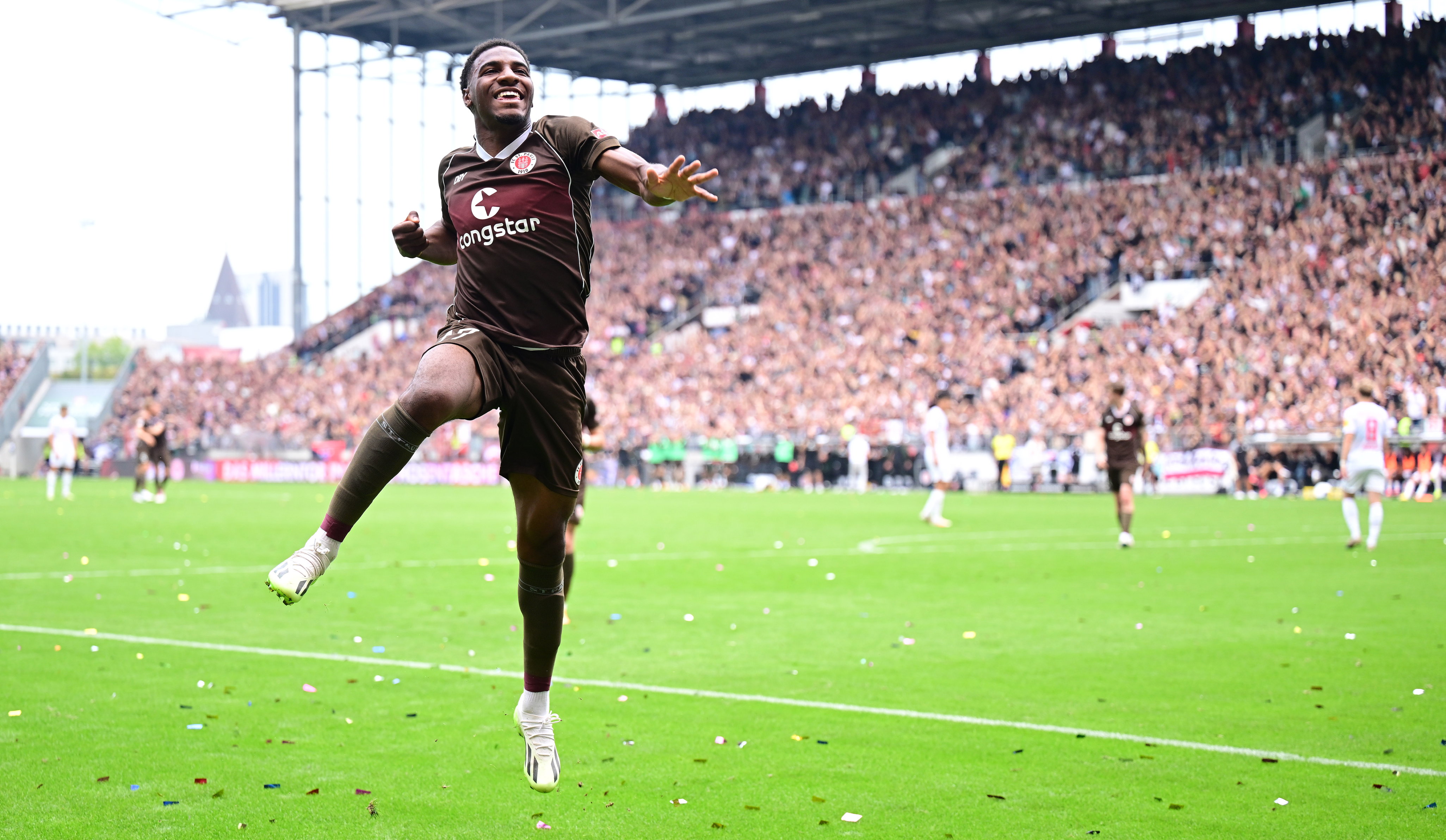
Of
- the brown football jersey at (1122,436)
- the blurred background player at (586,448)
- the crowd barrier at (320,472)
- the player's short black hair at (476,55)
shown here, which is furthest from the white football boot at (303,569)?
the crowd barrier at (320,472)

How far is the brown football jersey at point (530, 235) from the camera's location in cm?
516

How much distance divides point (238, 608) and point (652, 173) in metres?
7.77

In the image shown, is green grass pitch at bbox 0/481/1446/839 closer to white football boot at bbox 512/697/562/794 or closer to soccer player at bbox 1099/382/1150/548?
white football boot at bbox 512/697/562/794

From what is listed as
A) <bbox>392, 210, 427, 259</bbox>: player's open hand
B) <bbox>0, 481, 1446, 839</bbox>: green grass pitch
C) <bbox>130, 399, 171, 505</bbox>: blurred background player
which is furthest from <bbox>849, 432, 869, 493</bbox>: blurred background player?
<bbox>392, 210, 427, 259</bbox>: player's open hand

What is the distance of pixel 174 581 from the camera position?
1336cm

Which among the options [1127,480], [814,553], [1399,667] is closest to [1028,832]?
[1399,667]

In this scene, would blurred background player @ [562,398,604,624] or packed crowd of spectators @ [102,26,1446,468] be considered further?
packed crowd of spectators @ [102,26,1446,468]

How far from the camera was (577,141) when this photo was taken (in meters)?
5.28

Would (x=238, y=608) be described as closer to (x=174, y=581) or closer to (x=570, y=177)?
(x=174, y=581)

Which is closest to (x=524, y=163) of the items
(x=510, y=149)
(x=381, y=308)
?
(x=510, y=149)

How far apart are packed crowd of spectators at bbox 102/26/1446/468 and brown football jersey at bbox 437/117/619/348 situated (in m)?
32.4

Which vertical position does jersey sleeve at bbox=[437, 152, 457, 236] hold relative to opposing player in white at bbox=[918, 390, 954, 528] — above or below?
above

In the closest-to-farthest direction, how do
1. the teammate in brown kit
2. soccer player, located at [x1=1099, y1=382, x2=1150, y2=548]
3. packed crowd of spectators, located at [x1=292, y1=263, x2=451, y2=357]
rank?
the teammate in brown kit, soccer player, located at [x1=1099, y1=382, x2=1150, y2=548], packed crowd of spectators, located at [x1=292, y1=263, x2=451, y2=357]

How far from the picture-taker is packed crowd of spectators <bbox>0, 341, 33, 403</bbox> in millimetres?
59656
